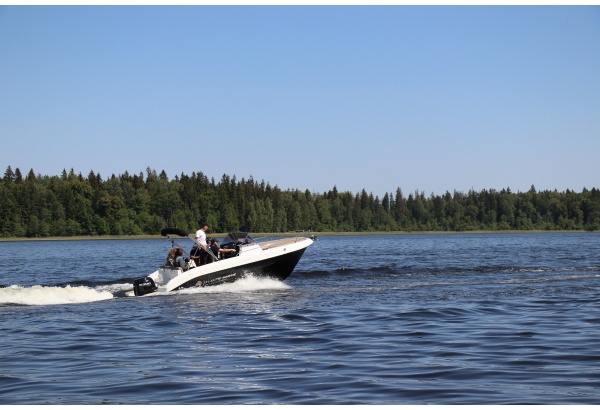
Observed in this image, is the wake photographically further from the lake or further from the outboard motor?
the outboard motor

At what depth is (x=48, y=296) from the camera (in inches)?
896

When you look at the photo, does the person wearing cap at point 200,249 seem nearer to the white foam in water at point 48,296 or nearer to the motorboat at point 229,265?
the motorboat at point 229,265

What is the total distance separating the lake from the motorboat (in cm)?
38

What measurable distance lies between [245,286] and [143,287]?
11.5 feet

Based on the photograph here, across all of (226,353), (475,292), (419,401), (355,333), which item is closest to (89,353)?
(226,353)

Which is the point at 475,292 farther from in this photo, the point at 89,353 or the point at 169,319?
the point at 89,353

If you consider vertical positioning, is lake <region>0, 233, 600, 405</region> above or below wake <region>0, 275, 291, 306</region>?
below

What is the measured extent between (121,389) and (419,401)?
4.17m

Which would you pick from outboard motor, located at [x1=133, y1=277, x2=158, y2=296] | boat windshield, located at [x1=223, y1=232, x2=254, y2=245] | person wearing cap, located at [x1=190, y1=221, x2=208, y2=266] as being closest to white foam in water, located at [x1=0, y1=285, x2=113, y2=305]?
outboard motor, located at [x1=133, y1=277, x2=158, y2=296]

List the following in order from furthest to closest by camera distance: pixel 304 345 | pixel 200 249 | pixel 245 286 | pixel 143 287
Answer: pixel 245 286 → pixel 200 249 → pixel 143 287 → pixel 304 345

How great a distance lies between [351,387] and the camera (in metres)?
11.1

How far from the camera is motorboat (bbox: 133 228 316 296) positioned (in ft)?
79.2

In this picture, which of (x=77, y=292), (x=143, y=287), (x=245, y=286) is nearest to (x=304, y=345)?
(x=143, y=287)

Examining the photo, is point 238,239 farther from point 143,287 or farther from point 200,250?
point 143,287
